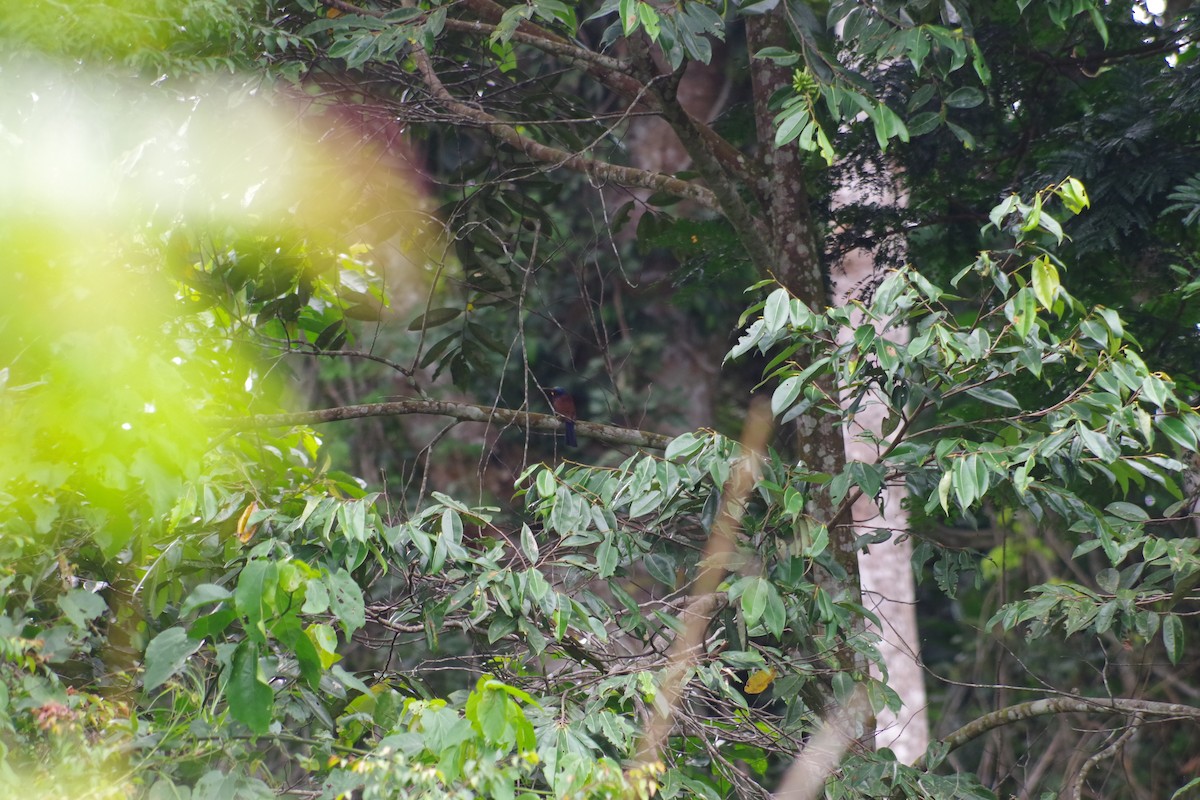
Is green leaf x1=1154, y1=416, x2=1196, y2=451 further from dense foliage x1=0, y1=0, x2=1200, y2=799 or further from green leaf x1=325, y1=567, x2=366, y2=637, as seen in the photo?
green leaf x1=325, y1=567, x2=366, y2=637

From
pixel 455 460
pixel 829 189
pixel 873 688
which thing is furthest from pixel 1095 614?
pixel 455 460

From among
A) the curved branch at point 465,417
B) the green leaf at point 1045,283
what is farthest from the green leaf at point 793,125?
the curved branch at point 465,417

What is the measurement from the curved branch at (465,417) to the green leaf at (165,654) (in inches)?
41.6

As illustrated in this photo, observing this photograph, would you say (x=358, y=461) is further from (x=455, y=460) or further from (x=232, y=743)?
(x=232, y=743)

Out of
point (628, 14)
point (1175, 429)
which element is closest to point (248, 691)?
point (628, 14)

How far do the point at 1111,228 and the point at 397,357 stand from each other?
15.4 feet

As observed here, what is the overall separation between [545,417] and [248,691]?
139 centimetres

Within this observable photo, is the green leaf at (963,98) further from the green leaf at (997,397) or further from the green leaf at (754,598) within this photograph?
the green leaf at (754,598)

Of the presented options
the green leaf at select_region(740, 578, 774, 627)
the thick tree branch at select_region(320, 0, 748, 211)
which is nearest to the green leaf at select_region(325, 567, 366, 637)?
the green leaf at select_region(740, 578, 774, 627)

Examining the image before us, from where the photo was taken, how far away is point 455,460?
678 centimetres

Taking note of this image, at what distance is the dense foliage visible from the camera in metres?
2.13

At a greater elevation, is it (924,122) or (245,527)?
(924,122)

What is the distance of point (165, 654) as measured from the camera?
1943 mm

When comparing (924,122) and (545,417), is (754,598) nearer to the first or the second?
(545,417)
